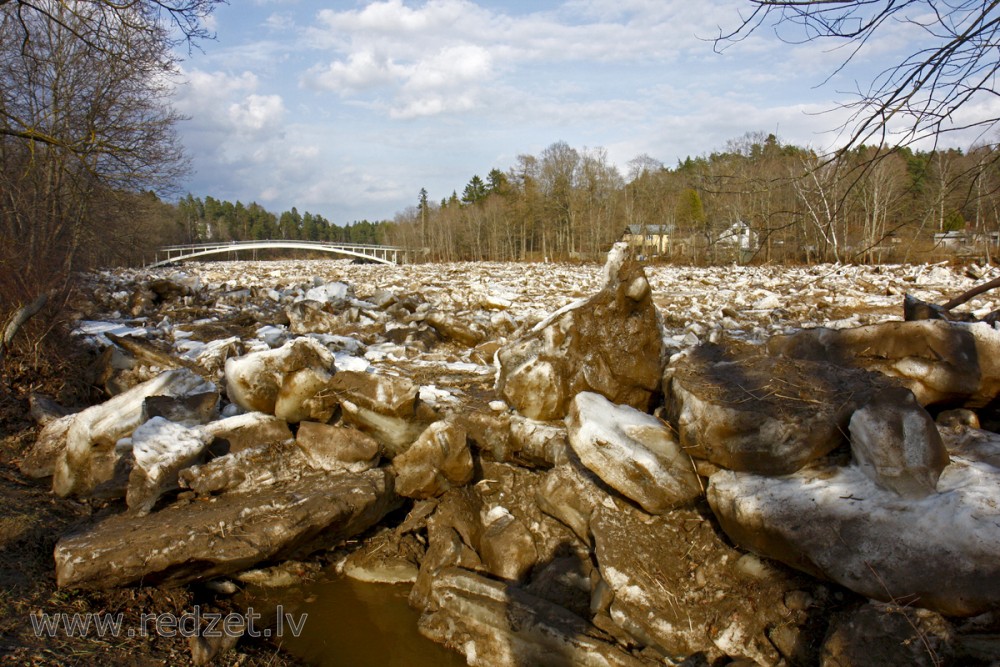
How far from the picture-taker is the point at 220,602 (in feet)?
12.0

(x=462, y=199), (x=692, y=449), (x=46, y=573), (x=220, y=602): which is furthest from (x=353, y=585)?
(x=462, y=199)

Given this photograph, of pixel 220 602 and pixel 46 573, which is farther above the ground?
pixel 46 573

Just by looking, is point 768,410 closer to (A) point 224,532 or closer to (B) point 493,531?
(B) point 493,531

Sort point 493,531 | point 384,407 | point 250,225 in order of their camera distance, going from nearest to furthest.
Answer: point 493,531, point 384,407, point 250,225

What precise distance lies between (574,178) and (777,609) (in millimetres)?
46909

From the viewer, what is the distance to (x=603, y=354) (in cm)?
466

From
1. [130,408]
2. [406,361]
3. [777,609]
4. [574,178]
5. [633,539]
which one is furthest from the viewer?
[574,178]

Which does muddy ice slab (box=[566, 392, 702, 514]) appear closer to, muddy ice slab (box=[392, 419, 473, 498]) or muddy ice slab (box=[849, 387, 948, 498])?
muddy ice slab (box=[392, 419, 473, 498])

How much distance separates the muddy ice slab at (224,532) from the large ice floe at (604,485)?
2 cm

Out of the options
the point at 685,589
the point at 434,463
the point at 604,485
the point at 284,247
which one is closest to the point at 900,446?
the point at 685,589

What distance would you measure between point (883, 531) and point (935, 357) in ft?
5.32

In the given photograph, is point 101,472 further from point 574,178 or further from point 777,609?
point 574,178

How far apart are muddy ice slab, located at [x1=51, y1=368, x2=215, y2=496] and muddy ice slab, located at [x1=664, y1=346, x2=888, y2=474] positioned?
163 inches

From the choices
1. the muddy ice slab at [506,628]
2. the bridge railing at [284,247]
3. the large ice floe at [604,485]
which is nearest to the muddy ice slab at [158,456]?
the large ice floe at [604,485]
